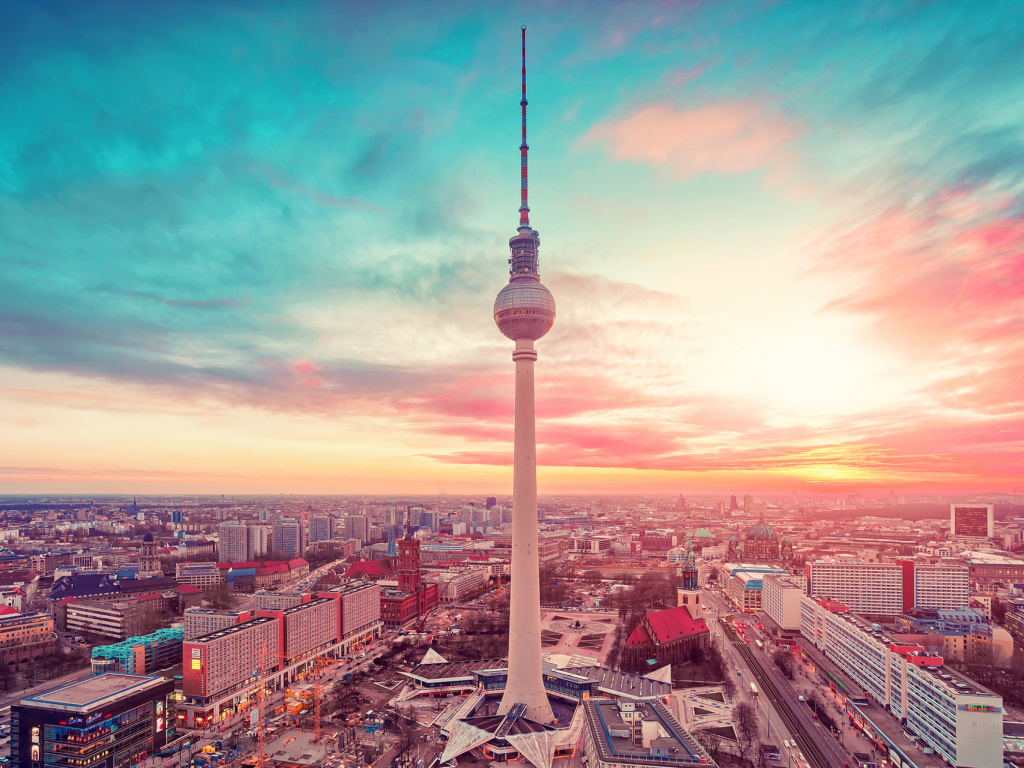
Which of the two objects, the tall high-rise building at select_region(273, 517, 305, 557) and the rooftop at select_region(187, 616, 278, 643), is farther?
the tall high-rise building at select_region(273, 517, 305, 557)

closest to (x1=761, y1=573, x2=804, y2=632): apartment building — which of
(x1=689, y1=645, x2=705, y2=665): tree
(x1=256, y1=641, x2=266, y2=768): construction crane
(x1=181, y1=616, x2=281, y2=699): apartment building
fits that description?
(x1=689, y1=645, x2=705, y2=665): tree

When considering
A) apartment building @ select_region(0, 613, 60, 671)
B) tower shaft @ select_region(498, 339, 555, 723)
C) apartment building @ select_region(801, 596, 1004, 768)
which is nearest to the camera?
apartment building @ select_region(801, 596, 1004, 768)

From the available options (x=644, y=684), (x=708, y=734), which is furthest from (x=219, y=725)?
(x=708, y=734)

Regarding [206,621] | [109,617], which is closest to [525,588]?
[206,621]

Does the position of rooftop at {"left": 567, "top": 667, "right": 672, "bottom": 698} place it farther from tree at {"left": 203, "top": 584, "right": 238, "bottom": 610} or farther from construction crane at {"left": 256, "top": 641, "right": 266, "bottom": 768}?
tree at {"left": 203, "top": 584, "right": 238, "bottom": 610}

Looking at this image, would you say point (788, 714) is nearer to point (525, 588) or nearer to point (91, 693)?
point (525, 588)

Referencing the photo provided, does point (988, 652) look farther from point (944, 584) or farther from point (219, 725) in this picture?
point (219, 725)

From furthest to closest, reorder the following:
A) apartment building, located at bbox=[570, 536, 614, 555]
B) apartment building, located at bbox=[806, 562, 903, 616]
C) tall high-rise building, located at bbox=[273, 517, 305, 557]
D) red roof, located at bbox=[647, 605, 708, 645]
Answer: apartment building, located at bbox=[570, 536, 614, 555] → tall high-rise building, located at bbox=[273, 517, 305, 557] → apartment building, located at bbox=[806, 562, 903, 616] → red roof, located at bbox=[647, 605, 708, 645]

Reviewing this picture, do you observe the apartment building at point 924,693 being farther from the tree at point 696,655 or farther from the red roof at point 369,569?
the red roof at point 369,569

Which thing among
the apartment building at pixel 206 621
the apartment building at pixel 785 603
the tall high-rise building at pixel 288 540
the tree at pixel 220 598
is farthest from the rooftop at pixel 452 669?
the tall high-rise building at pixel 288 540
